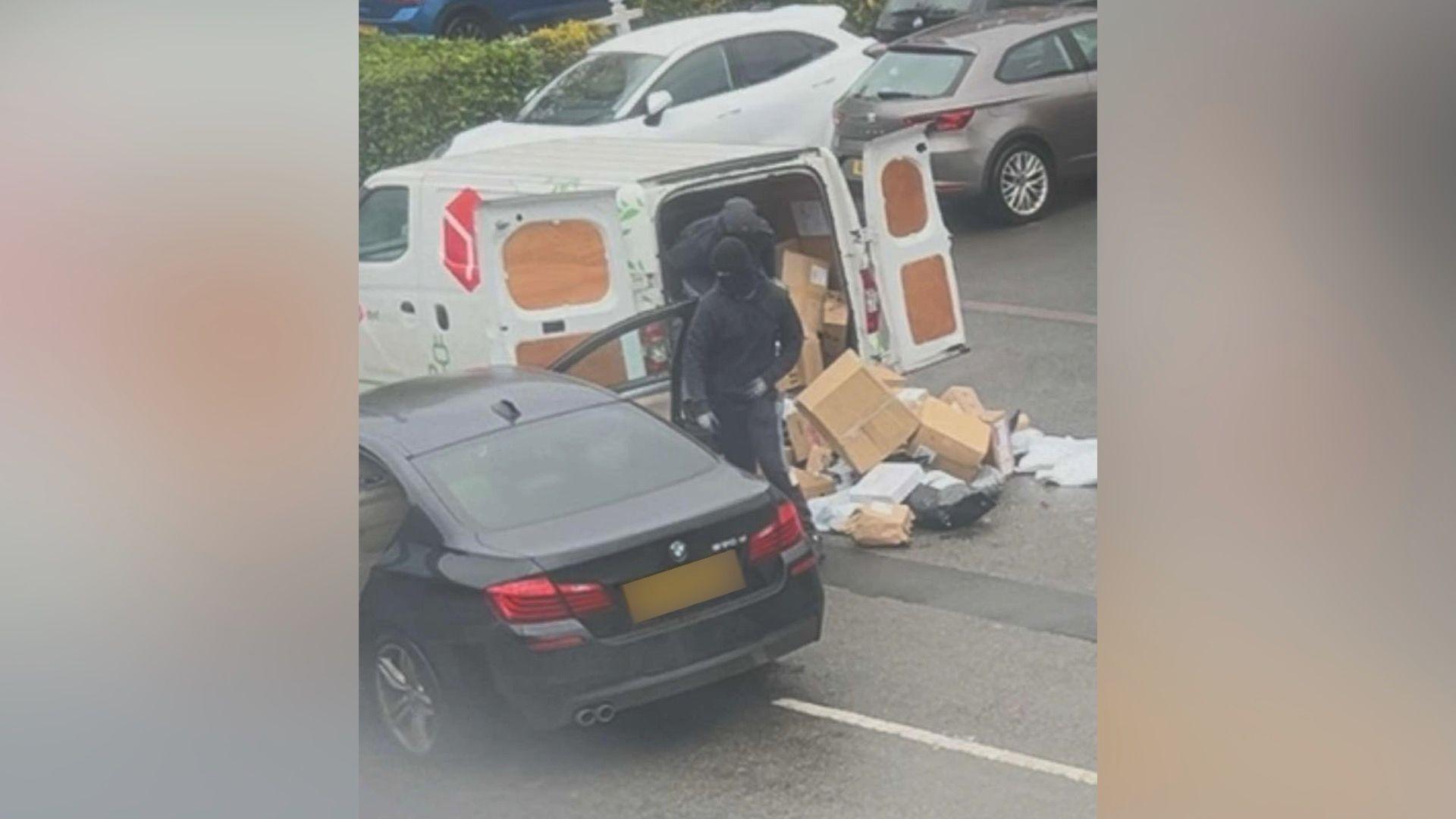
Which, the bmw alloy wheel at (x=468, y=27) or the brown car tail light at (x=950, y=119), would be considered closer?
the brown car tail light at (x=950, y=119)

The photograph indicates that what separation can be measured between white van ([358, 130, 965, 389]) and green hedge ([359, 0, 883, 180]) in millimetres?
61

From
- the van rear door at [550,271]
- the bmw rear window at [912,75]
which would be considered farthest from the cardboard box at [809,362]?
the bmw rear window at [912,75]

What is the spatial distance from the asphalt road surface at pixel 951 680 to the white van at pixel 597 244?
0.36ft

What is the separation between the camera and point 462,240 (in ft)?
11.9

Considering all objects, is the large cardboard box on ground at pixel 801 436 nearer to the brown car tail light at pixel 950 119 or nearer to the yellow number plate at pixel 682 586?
the yellow number plate at pixel 682 586

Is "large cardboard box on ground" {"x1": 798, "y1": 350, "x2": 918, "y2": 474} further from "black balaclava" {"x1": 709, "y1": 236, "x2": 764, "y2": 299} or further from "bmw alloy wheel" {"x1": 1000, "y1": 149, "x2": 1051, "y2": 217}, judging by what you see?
"bmw alloy wheel" {"x1": 1000, "y1": 149, "x2": 1051, "y2": 217}

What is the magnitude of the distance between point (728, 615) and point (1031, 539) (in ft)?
1.83

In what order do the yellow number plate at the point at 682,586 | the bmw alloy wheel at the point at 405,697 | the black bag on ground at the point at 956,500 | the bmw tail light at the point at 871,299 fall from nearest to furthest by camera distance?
the black bag on ground at the point at 956,500 < the bmw tail light at the point at 871,299 < the yellow number plate at the point at 682,586 < the bmw alloy wheel at the point at 405,697

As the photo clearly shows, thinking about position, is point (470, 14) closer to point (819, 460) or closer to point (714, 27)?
point (714, 27)

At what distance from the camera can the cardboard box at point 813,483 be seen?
11.2 feet

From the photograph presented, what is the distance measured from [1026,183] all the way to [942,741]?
0.90 meters
